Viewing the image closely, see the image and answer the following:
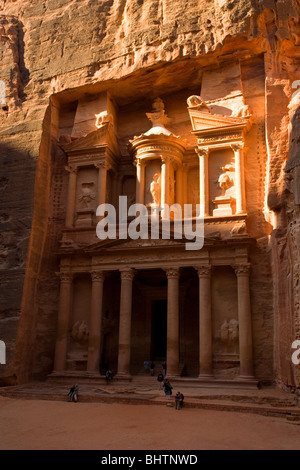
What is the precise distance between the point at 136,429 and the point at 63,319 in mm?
9320

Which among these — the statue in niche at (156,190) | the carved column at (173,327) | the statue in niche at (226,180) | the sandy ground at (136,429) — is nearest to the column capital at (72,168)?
the statue in niche at (156,190)

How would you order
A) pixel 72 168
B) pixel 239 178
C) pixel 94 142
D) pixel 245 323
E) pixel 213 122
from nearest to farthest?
1. pixel 245 323
2. pixel 239 178
3. pixel 213 122
4. pixel 94 142
5. pixel 72 168

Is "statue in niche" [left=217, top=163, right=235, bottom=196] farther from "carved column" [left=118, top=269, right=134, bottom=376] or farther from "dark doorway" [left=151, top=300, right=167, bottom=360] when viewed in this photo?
"dark doorway" [left=151, top=300, right=167, bottom=360]

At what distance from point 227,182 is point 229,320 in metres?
6.19

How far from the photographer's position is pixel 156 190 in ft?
68.3

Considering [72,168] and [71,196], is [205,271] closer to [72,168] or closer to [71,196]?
[71,196]

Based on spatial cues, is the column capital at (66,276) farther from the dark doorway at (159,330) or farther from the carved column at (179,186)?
the carved column at (179,186)

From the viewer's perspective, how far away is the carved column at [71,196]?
21.0m

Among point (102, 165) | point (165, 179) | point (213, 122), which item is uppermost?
point (213, 122)

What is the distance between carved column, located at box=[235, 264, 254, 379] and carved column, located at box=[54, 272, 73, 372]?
25.0 ft

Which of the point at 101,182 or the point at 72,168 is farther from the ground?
the point at 72,168

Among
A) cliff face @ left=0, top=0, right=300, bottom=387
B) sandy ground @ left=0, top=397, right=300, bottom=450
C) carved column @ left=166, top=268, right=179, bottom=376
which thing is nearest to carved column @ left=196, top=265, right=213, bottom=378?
carved column @ left=166, top=268, right=179, bottom=376

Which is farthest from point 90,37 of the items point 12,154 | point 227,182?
point 227,182

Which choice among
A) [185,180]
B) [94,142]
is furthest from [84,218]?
[185,180]
